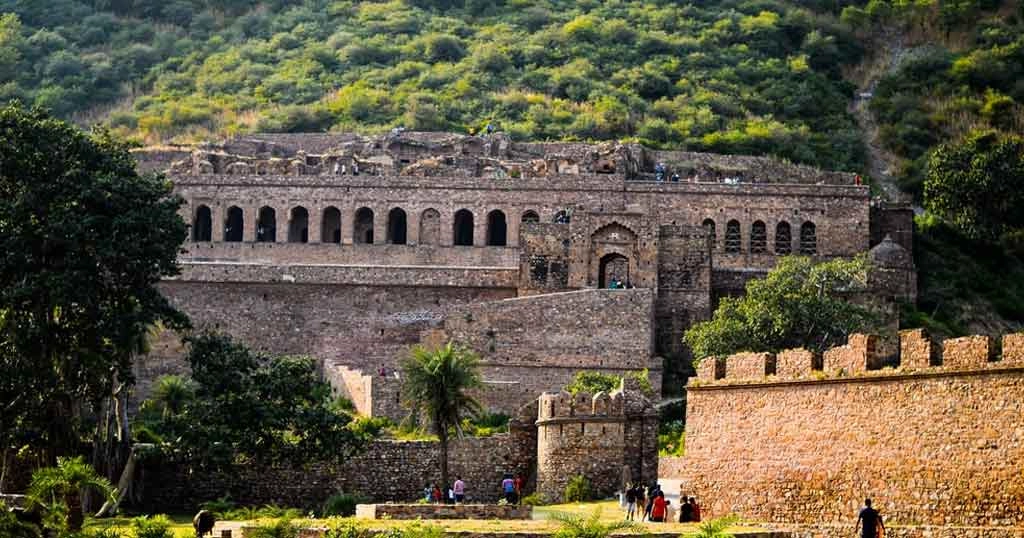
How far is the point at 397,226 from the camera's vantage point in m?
82.3

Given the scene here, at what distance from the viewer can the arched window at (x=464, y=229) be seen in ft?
267

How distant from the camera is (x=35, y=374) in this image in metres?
53.9

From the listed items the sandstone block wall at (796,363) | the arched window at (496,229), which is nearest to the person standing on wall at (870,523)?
the sandstone block wall at (796,363)

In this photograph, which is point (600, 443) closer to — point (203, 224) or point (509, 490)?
point (509, 490)

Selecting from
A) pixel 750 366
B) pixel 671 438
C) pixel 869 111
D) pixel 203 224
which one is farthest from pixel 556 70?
pixel 750 366

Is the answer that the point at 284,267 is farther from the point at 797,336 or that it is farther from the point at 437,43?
the point at 437,43

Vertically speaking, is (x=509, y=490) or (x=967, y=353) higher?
(x=967, y=353)

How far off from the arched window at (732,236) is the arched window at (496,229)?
732cm

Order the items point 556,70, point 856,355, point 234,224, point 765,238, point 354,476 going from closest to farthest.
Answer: point 856,355 < point 354,476 < point 765,238 < point 234,224 < point 556,70

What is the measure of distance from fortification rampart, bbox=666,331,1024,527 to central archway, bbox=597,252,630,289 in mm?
23212

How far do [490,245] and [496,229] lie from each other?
1.44m

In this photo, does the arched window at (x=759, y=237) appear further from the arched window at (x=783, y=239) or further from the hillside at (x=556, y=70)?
the hillside at (x=556, y=70)

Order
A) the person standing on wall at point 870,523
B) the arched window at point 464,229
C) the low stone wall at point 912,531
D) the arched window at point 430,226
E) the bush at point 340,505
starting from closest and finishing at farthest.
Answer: the low stone wall at point 912,531 → the person standing on wall at point 870,523 → the bush at point 340,505 → the arched window at point 430,226 → the arched window at point 464,229

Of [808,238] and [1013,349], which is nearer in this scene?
[1013,349]
